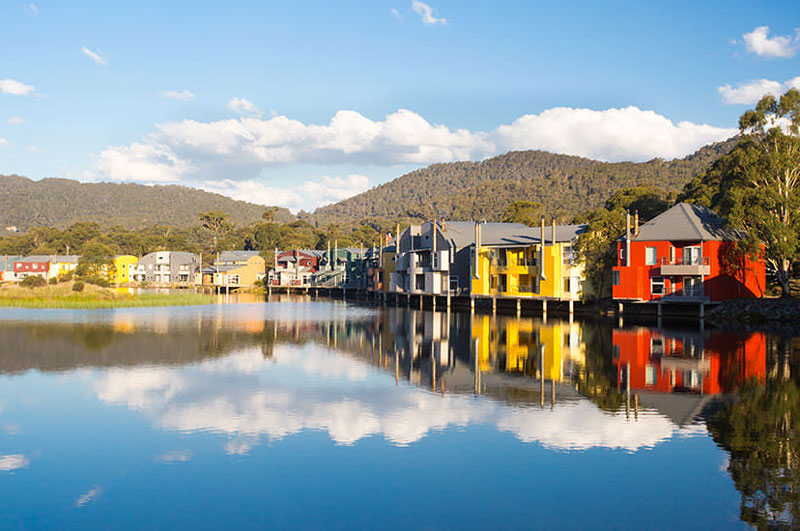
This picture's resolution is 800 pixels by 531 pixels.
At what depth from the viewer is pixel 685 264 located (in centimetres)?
5025

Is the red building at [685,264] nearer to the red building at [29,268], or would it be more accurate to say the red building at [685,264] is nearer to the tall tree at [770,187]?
the tall tree at [770,187]

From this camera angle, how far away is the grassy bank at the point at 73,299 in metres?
59.7

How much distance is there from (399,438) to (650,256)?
1596 inches

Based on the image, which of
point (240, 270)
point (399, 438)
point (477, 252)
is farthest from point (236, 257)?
point (399, 438)

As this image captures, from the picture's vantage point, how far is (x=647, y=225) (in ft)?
175

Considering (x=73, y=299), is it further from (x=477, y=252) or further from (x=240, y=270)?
(x=240, y=270)

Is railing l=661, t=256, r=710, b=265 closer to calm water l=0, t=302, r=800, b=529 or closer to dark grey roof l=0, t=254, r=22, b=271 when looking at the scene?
calm water l=0, t=302, r=800, b=529

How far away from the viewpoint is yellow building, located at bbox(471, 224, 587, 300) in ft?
190

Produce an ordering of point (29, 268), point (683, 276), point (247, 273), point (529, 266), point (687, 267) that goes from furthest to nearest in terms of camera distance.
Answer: point (29, 268) < point (247, 273) < point (529, 266) < point (683, 276) < point (687, 267)

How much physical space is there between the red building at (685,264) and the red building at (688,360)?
11125 mm

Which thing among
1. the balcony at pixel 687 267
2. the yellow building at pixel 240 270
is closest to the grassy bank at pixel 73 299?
the balcony at pixel 687 267

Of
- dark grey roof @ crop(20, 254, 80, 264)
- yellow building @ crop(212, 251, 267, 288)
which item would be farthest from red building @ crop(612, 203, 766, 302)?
dark grey roof @ crop(20, 254, 80, 264)

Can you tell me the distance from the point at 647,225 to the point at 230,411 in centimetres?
4270

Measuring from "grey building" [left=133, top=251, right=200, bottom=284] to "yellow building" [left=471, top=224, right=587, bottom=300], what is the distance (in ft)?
280
